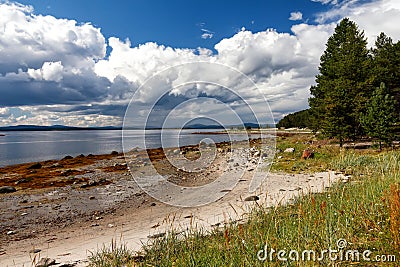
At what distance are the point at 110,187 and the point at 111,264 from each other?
12.4 meters

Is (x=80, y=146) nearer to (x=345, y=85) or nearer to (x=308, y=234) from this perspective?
(x=345, y=85)

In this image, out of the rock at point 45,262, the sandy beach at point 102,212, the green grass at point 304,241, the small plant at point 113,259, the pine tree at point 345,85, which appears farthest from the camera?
the pine tree at point 345,85

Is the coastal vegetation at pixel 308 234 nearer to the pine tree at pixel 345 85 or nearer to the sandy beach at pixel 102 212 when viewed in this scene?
the sandy beach at pixel 102 212

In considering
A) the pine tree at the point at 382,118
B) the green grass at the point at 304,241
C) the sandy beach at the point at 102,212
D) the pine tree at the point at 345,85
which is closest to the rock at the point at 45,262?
the sandy beach at the point at 102,212

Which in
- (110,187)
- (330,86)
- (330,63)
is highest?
(330,63)

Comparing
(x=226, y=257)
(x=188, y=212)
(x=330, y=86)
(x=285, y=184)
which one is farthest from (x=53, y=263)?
(x=330, y=86)

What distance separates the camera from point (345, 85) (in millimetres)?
26453

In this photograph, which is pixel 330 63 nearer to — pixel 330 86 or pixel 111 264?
pixel 330 86

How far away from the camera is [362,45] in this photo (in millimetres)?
29016

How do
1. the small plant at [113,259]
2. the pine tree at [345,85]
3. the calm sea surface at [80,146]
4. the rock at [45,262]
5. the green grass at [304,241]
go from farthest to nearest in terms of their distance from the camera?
the pine tree at [345,85]
the calm sea surface at [80,146]
the rock at [45,262]
the small plant at [113,259]
the green grass at [304,241]

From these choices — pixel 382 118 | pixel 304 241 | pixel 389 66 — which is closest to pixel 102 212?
pixel 304 241

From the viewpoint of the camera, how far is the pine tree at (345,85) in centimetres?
2533

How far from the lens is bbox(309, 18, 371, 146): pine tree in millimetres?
25328

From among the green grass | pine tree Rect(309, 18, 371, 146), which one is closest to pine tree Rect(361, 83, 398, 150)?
pine tree Rect(309, 18, 371, 146)
